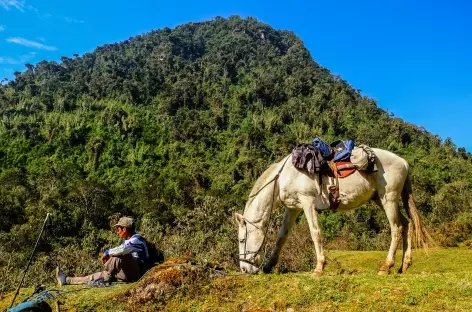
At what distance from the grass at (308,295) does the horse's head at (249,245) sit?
85 cm

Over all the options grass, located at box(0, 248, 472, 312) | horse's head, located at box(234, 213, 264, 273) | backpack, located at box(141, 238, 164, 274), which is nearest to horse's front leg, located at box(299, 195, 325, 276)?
grass, located at box(0, 248, 472, 312)

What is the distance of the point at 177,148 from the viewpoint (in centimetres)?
6675

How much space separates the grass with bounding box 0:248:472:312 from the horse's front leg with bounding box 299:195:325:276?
0.39 meters

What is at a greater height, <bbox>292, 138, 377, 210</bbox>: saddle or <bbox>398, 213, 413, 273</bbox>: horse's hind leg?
<bbox>292, 138, 377, 210</bbox>: saddle

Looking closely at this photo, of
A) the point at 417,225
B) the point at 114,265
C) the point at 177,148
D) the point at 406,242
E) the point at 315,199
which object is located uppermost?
the point at 177,148

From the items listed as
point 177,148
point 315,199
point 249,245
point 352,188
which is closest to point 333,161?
point 352,188

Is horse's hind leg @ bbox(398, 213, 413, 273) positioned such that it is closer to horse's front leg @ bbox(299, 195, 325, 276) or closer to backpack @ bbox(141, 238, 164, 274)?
horse's front leg @ bbox(299, 195, 325, 276)

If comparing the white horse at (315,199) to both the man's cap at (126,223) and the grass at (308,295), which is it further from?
the man's cap at (126,223)

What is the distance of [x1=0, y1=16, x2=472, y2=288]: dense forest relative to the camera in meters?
26.4

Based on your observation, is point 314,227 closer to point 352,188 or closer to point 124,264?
point 352,188

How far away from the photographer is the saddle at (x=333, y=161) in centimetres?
683

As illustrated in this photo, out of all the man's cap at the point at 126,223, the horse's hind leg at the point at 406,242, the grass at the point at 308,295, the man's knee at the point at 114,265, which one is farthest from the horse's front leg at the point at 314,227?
the man's knee at the point at 114,265

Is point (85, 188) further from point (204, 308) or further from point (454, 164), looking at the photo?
point (454, 164)

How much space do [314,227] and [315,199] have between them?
0.49 meters
